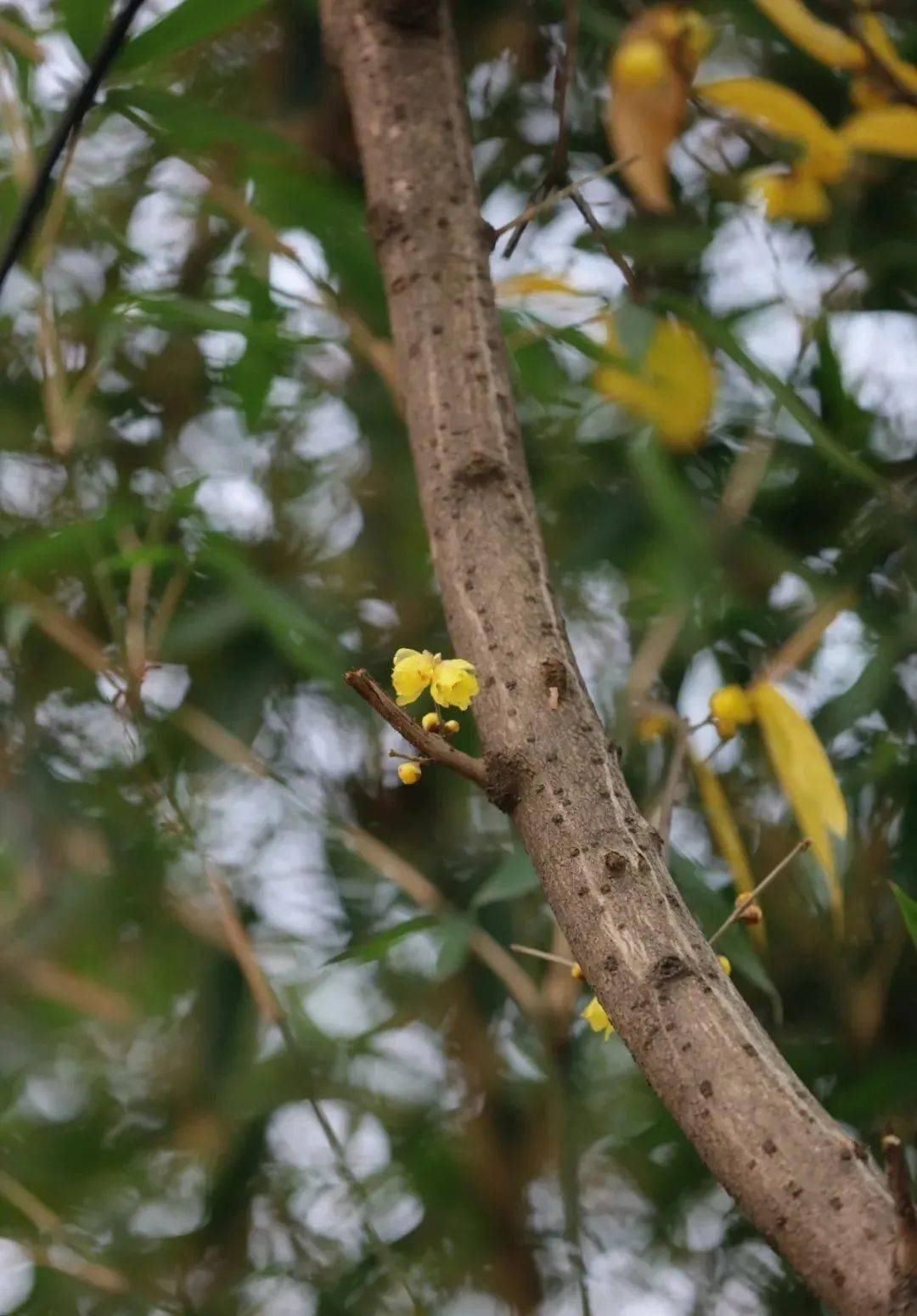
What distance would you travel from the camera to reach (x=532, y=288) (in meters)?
0.89

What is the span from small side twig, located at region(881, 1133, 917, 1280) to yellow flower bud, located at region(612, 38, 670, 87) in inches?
25.3

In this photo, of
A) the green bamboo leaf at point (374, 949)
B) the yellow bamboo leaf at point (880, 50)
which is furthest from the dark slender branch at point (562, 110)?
the green bamboo leaf at point (374, 949)

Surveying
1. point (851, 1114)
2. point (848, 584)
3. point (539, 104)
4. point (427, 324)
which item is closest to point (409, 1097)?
point (851, 1114)

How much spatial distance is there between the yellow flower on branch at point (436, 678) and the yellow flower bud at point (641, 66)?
1.52 ft

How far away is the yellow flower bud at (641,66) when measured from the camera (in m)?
0.75

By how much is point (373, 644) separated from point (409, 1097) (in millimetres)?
316

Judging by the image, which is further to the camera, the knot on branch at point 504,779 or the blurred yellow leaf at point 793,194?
the blurred yellow leaf at point 793,194

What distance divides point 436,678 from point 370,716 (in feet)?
1.82

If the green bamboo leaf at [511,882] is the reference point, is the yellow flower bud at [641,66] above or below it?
above

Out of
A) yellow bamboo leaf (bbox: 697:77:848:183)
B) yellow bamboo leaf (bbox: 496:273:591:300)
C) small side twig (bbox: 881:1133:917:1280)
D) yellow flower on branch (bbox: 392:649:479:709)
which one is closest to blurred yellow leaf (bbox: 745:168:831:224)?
yellow bamboo leaf (bbox: 697:77:848:183)

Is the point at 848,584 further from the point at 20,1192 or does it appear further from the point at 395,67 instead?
the point at 20,1192

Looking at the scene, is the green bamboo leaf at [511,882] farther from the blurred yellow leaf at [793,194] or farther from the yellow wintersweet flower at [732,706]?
the blurred yellow leaf at [793,194]

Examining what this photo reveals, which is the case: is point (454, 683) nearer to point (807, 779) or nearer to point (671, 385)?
point (807, 779)

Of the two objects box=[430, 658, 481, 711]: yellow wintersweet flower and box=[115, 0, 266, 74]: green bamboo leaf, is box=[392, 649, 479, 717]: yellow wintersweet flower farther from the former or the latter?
box=[115, 0, 266, 74]: green bamboo leaf
